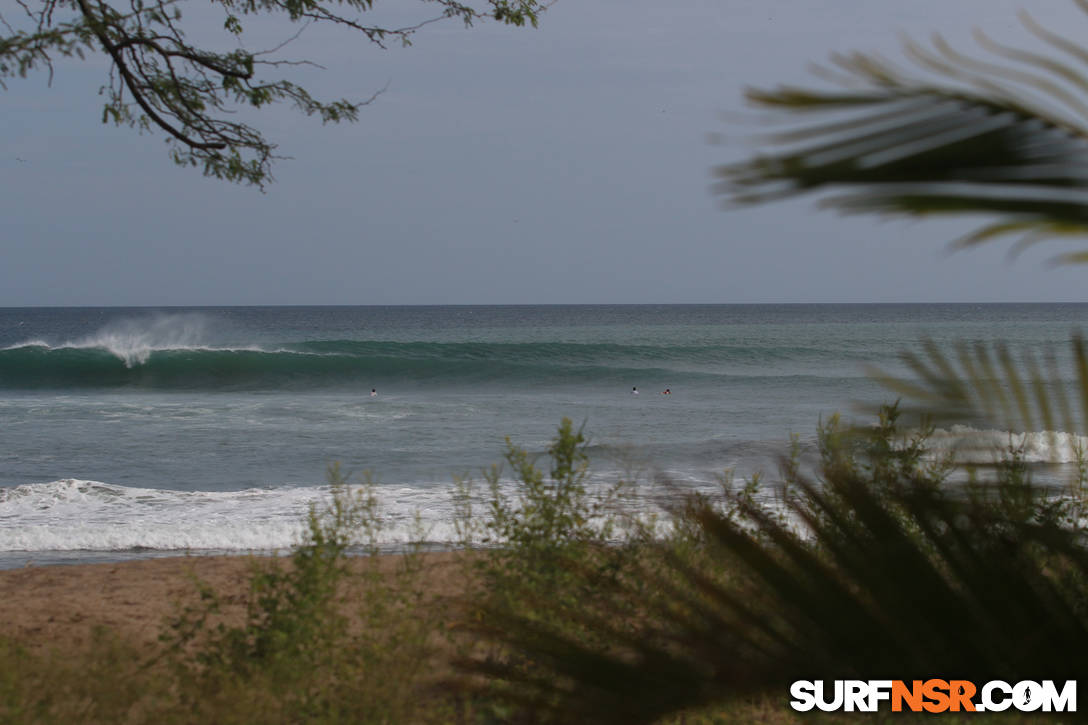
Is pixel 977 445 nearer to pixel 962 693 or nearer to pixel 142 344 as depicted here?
pixel 962 693

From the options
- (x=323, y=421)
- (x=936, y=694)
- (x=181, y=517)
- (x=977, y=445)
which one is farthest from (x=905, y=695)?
(x=323, y=421)

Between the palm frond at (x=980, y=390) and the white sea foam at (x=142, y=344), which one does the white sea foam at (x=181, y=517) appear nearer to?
the palm frond at (x=980, y=390)

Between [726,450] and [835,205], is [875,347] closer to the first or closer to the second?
[726,450]

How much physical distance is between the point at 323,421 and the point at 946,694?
1729 cm

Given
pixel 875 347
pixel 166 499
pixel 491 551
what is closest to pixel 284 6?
pixel 491 551

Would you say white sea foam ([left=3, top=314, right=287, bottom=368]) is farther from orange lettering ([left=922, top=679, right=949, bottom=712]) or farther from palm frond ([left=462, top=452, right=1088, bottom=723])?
orange lettering ([left=922, top=679, right=949, bottom=712])

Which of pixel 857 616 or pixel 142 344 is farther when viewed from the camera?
pixel 142 344

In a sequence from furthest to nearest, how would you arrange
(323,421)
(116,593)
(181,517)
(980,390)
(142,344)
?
(142,344) < (323,421) < (181,517) < (116,593) < (980,390)

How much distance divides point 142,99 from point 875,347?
38414 millimetres

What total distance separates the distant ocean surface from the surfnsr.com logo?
38 centimetres

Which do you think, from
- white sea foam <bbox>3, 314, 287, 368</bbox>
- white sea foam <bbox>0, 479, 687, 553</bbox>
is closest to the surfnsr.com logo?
white sea foam <bbox>0, 479, 687, 553</bbox>

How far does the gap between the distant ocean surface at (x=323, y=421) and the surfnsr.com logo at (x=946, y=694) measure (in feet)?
1.26

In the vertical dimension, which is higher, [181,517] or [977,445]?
[977,445]

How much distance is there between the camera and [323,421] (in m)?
17.7
